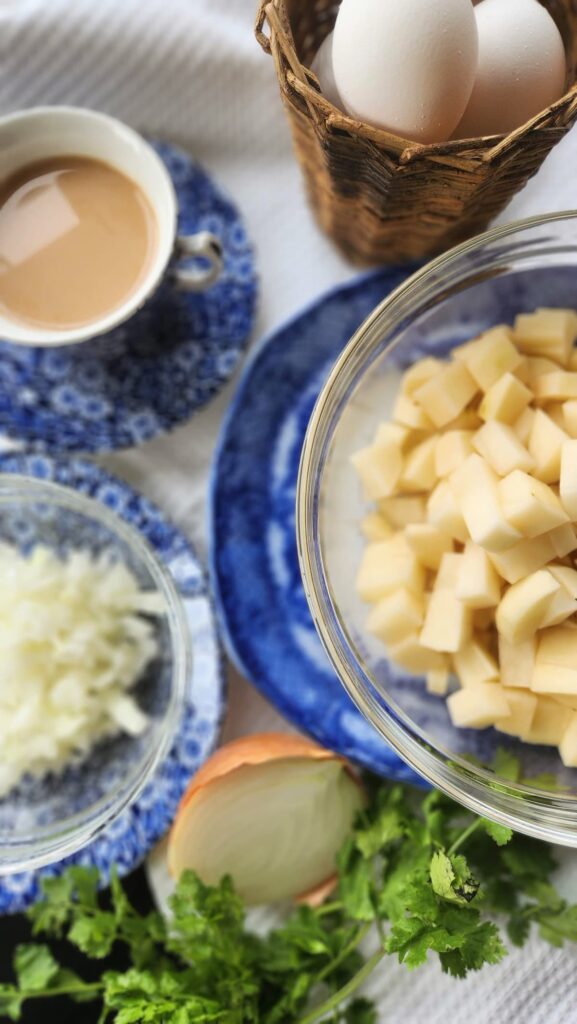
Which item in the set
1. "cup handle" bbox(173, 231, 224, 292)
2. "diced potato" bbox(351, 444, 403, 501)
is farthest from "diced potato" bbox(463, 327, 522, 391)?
"cup handle" bbox(173, 231, 224, 292)

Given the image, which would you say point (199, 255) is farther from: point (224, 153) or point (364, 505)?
point (364, 505)

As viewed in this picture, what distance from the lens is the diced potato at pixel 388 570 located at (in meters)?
1.03

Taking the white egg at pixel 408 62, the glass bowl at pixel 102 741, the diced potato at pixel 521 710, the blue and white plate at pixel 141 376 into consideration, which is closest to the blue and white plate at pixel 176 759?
the glass bowl at pixel 102 741

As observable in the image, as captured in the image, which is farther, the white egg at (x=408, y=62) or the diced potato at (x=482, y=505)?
the diced potato at (x=482, y=505)

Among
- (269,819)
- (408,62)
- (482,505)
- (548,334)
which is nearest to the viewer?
(408,62)

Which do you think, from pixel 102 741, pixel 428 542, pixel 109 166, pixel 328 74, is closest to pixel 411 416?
pixel 428 542

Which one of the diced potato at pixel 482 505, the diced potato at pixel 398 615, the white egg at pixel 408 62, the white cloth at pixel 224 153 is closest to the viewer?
the white egg at pixel 408 62

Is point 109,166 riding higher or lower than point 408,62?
higher

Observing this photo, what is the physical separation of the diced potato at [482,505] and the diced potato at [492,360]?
101mm

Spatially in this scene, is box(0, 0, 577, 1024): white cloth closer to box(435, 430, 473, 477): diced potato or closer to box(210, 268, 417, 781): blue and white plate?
box(210, 268, 417, 781): blue and white plate

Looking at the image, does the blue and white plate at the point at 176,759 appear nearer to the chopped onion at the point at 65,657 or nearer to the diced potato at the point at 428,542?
the chopped onion at the point at 65,657

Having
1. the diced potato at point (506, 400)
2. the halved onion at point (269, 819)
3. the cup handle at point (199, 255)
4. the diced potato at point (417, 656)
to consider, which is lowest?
A: the halved onion at point (269, 819)

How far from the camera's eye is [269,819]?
3.78 ft

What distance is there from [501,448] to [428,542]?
0.45 ft
